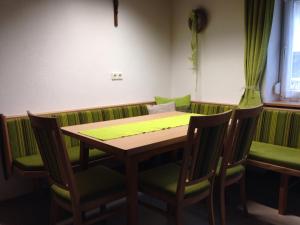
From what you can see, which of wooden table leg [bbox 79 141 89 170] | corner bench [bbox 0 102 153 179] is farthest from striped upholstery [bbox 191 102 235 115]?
wooden table leg [bbox 79 141 89 170]

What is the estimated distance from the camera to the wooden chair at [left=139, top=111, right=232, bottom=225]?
1.65 m

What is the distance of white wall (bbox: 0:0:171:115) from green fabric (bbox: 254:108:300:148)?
1.46 meters

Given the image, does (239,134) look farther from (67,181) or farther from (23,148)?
(23,148)

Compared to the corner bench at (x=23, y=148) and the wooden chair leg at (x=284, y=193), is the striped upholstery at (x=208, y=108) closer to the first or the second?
the wooden chair leg at (x=284, y=193)

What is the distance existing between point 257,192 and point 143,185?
138cm

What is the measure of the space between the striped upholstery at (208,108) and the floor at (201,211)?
876 millimetres

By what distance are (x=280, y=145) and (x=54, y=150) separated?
209 cm

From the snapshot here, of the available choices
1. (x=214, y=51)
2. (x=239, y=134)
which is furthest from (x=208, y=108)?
(x=239, y=134)

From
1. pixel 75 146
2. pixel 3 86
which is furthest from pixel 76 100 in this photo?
pixel 3 86

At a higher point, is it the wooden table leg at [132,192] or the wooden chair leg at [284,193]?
the wooden table leg at [132,192]

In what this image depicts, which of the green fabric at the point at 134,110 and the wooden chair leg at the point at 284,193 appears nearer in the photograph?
the wooden chair leg at the point at 284,193

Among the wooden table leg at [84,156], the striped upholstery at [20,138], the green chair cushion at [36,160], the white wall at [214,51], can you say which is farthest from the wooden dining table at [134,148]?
the white wall at [214,51]

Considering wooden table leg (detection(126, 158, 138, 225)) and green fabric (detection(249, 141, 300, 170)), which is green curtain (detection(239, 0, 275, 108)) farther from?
wooden table leg (detection(126, 158, 138, 225))

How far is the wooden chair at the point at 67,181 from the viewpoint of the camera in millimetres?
1628
